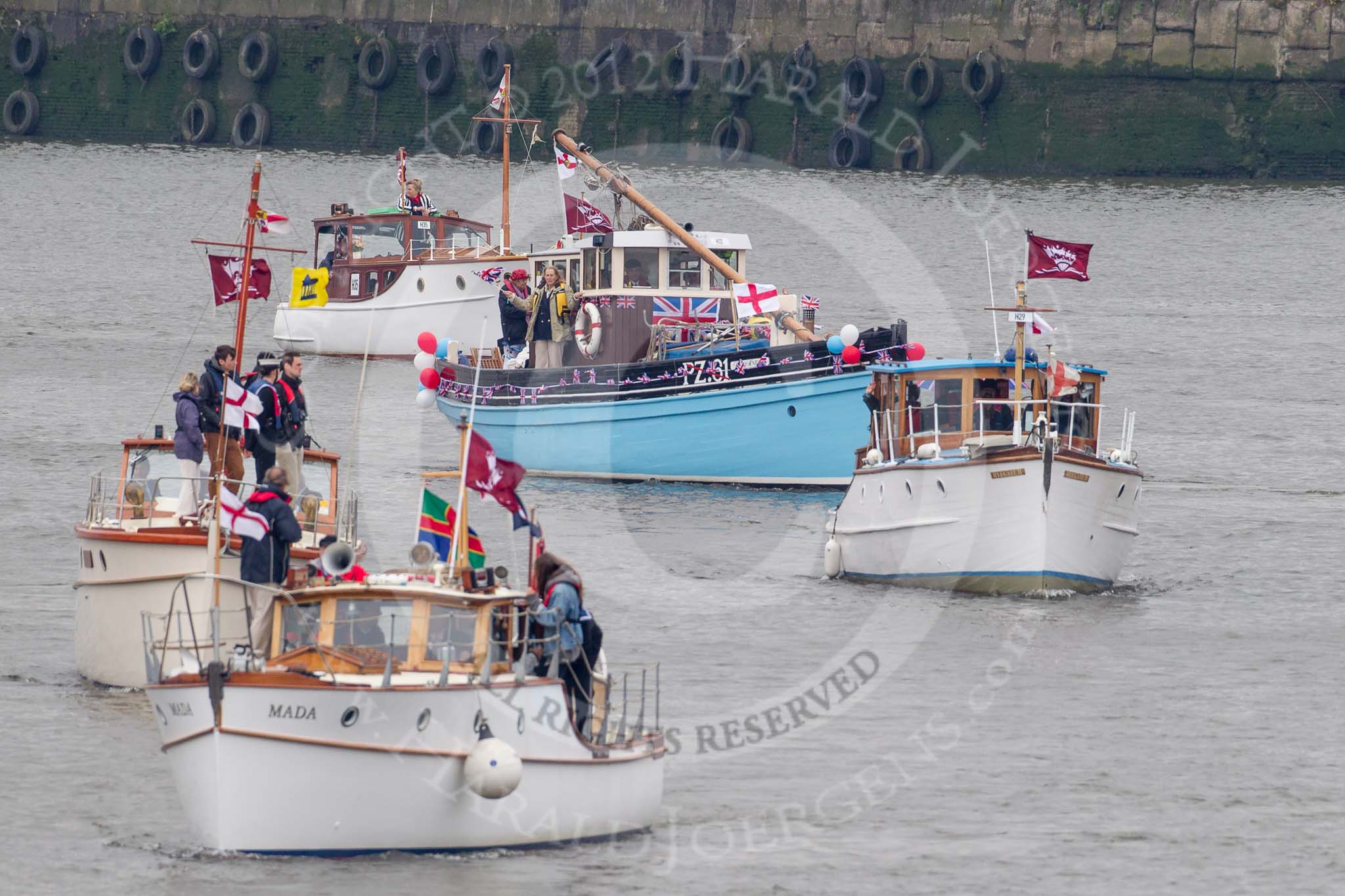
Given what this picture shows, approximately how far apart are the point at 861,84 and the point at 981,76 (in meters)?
6.20

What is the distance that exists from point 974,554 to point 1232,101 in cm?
6848

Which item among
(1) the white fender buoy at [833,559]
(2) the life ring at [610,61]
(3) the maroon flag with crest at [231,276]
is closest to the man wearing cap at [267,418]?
(3) the maroon flag with crest at [231,276]

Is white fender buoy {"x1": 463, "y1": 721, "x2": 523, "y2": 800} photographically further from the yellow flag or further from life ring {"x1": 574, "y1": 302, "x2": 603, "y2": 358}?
the yellow flag

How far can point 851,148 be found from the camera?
321ft

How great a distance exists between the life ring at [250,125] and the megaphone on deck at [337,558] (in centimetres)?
9088

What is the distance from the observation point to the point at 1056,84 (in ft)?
310

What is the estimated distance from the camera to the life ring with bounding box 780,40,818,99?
98.8 metres

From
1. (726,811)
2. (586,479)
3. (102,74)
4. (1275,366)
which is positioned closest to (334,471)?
(726,811)

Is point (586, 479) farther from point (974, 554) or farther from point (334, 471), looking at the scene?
point (334, 471)

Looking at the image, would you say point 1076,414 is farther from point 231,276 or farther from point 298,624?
Result: point 298,624

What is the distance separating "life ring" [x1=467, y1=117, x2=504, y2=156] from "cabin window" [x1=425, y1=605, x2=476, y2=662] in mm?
85632

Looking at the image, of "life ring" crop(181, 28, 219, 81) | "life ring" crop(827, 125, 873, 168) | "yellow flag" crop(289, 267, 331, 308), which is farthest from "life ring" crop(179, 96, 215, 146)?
"yellow flag" crop(289, 267, 331, 308)

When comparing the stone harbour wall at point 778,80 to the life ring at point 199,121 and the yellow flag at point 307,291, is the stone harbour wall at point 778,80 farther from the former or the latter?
the yellow flag at point 307,291

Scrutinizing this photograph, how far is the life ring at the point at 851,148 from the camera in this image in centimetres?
9744
